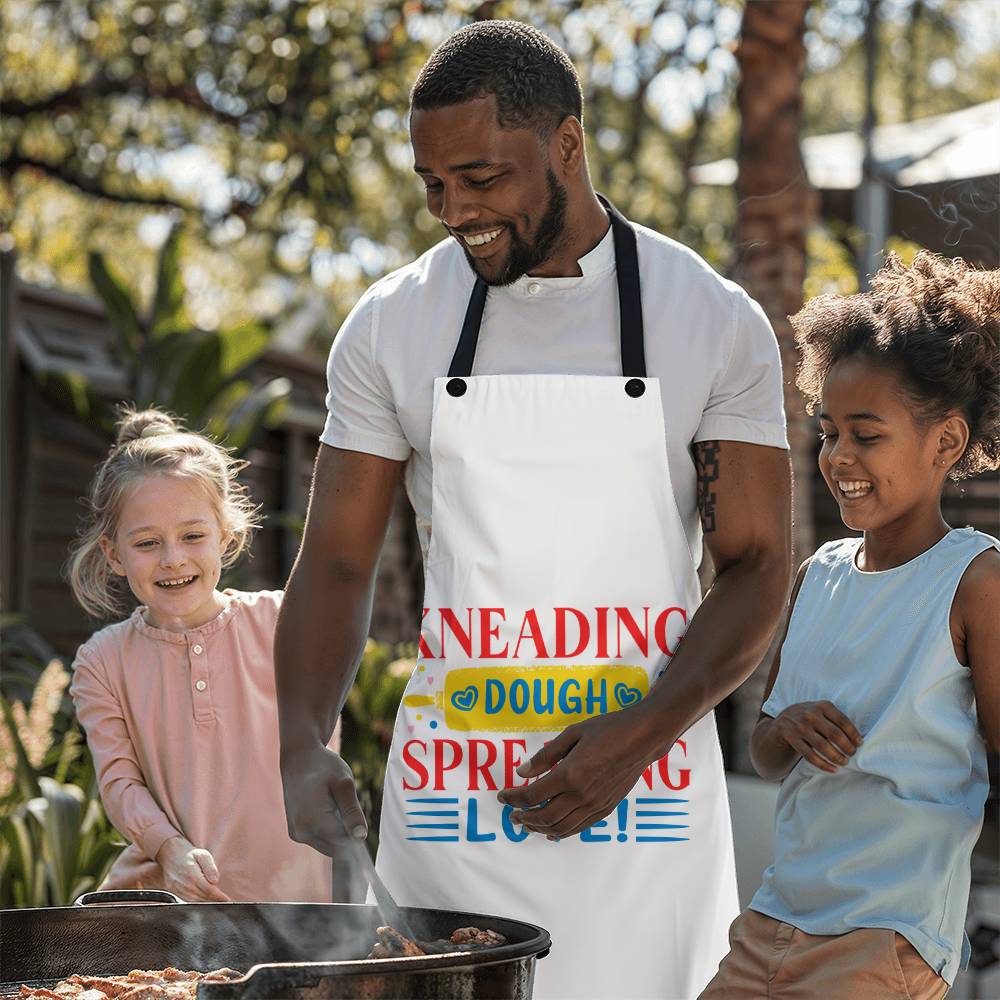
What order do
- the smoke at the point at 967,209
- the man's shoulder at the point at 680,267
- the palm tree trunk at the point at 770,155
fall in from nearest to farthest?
the man's shoulder at the point at 680,267, the smoke at the point at 967,209, the palm tree trunk at the point at 770,155

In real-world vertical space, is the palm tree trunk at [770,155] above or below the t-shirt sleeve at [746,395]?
above

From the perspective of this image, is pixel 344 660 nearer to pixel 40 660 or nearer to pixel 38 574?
pixel 40 660

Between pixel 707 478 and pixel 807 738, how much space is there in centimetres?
39

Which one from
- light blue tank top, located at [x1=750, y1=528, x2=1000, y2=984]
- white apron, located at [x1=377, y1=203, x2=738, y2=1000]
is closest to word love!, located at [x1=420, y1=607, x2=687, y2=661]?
white apron, located at [x1=377, y1=203, x2=738, y2=1000]

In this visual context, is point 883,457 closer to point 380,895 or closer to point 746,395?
point 746,395

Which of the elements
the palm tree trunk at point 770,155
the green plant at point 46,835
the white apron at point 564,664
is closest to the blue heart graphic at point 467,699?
the white apron at point 564,664

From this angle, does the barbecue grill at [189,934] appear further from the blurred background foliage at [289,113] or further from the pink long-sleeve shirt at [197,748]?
the blurred background foliage at [289,113]

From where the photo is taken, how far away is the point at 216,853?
282 cm

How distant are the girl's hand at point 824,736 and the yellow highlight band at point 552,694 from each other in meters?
0.22

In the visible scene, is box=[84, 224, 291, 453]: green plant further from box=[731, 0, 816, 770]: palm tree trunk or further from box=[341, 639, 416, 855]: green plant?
box=[731, 0, 816, 770]: palm tree trunk

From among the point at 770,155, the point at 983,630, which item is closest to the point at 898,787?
the point at 983,630

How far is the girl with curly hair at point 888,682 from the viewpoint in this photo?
2.19m

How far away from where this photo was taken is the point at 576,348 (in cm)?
238

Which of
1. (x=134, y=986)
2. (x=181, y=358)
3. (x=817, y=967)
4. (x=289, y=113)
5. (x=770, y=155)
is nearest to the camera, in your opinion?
(x=134, y=986)
